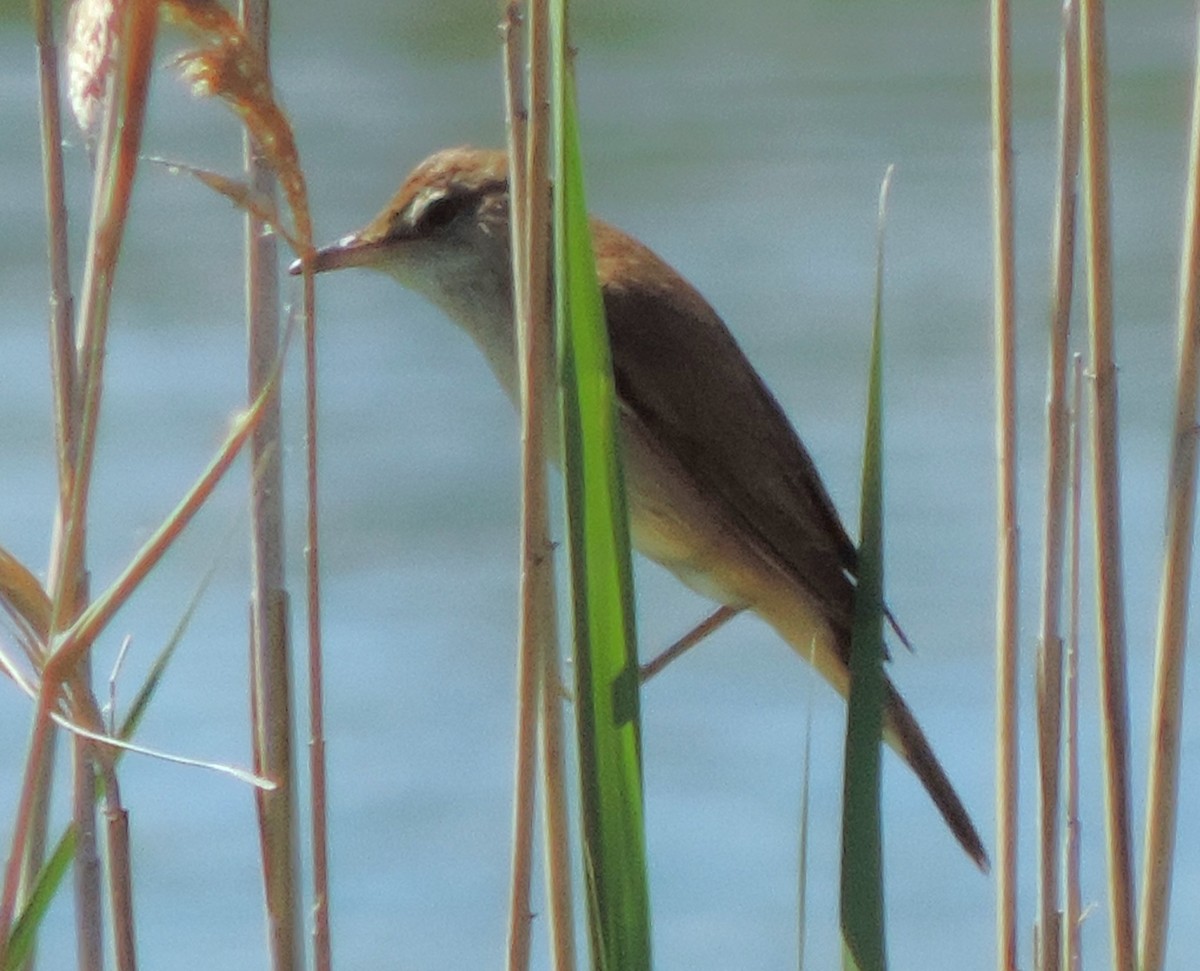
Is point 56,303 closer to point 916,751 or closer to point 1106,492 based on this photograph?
point 1106,492

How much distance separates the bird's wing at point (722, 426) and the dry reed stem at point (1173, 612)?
2.21ft

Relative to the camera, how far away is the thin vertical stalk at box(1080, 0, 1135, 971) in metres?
1.58

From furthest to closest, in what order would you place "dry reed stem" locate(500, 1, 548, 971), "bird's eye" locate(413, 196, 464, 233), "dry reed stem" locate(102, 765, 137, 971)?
1. "bird's eye" locate(413, 196, 464, 233)
2. "dry reed stem" locate(102, 765, 137, 971)
3. "dry reed stem" locate(500, 1, 548, 971)

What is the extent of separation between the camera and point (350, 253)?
2.26 m

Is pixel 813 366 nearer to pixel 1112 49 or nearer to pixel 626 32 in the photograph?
pixel 1112 49

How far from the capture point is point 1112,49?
683 centimetres

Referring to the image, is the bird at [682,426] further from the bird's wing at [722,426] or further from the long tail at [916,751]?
the long tail at [916,751]

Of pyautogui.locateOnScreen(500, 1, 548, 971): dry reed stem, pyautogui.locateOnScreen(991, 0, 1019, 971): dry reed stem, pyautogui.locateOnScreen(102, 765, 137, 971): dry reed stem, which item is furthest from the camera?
pyautogui.locateOnScreen(991, 0, 1019, 971): dry reed stem

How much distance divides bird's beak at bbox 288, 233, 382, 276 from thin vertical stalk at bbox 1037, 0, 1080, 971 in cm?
78

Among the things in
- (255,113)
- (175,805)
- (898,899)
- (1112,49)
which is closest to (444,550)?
(175,805)

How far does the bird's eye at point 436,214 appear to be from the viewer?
235 centimetres

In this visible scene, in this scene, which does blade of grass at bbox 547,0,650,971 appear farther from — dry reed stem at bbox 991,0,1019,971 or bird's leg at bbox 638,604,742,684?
bird's leg at bbox 638,604,742,684

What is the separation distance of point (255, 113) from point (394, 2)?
6827mm

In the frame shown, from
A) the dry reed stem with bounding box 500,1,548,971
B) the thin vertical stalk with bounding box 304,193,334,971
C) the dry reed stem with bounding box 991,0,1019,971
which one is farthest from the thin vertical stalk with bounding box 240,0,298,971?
the dry reed stem with bounding box 991,0,1019,971
